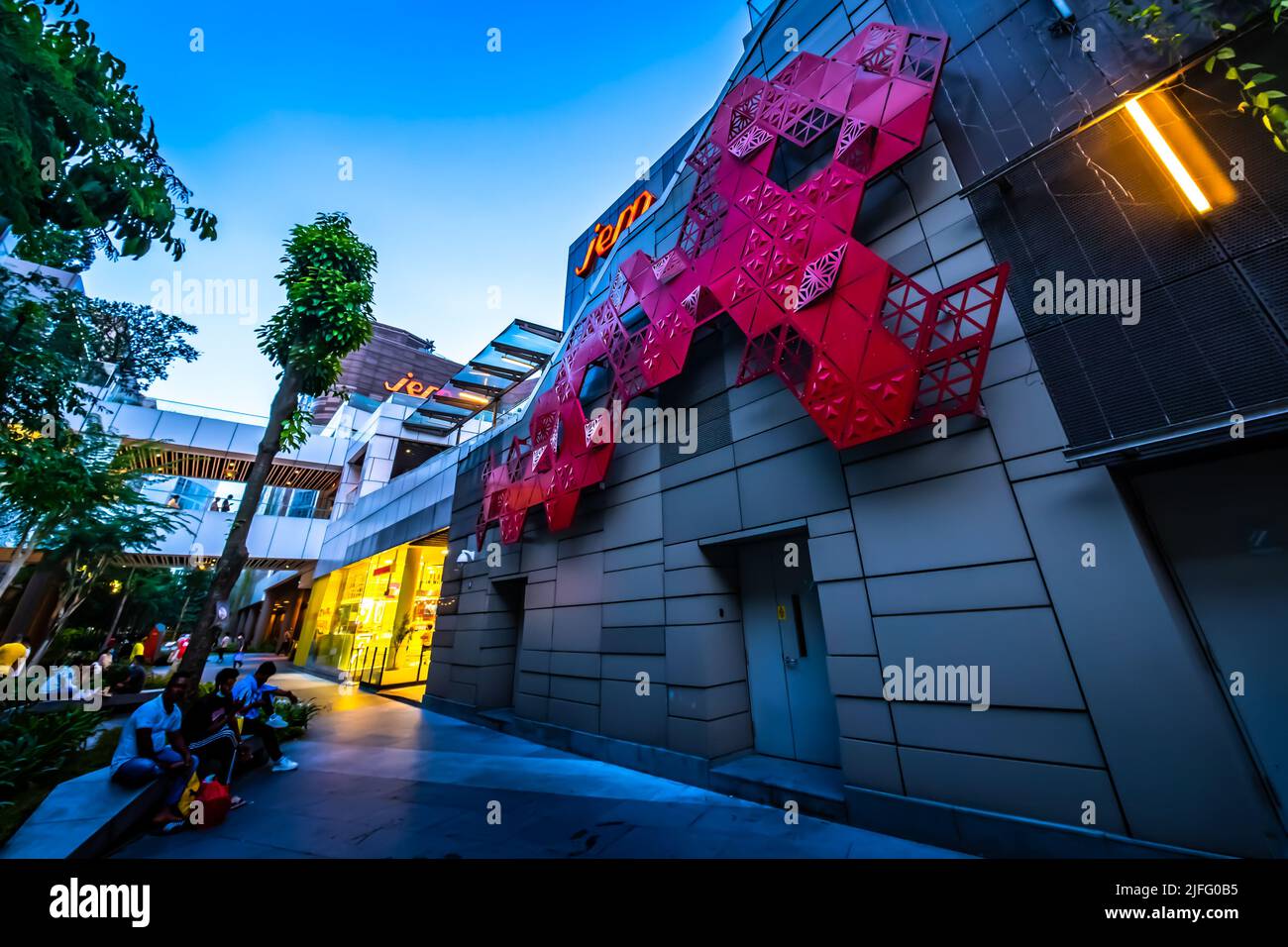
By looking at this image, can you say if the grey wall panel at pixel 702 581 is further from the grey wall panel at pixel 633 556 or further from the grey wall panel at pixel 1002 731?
the grey wall panel at pixel 1002 731

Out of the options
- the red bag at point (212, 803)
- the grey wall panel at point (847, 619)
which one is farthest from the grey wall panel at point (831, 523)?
the red bag at point (212, 803)

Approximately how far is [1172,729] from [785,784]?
3485mm

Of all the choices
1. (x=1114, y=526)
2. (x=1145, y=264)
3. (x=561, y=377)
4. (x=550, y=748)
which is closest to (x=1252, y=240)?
(x=1145, y=264)

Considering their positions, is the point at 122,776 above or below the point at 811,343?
below

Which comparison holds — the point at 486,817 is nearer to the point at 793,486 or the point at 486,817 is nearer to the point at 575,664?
the point at 575,664

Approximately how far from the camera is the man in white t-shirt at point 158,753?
4777 mm

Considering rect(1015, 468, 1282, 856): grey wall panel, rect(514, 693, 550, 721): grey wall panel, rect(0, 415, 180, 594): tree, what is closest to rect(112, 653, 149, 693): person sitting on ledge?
rect(0, 415, 180, 594): tree

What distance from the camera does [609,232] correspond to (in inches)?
526

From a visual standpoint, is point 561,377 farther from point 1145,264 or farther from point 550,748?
point 1145,264

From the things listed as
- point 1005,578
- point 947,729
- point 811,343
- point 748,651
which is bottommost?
point 947,729

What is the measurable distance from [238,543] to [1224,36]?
1393cm

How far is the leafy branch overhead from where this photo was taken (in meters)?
3.47

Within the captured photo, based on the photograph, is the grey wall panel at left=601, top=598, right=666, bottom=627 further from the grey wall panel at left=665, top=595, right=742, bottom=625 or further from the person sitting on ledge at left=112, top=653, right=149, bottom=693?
the person sitting on ledge at left=112, top=653, right=149, bottom=693

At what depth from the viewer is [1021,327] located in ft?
15.2
